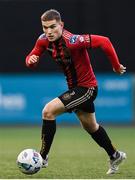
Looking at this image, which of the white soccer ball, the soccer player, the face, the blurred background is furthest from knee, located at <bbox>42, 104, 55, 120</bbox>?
the blurred background

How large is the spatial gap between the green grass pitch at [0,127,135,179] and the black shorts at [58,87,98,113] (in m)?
0.93

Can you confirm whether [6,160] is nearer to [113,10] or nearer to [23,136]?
[23,136]

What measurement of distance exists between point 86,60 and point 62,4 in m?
11.4

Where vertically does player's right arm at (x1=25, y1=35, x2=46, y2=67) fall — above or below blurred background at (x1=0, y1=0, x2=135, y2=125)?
above

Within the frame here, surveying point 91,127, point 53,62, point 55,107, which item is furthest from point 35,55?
point 53,62

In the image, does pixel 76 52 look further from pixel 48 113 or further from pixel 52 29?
pixel 48 113

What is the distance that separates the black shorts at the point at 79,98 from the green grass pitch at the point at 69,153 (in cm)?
93

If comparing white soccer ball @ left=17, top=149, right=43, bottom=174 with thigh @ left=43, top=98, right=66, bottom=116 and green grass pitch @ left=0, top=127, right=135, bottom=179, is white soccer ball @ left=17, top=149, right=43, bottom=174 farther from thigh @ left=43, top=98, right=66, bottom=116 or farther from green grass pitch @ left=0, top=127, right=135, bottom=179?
thigh @ left=43, top=98, right=66, bottom=116

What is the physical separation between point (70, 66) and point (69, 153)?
12.6 ft

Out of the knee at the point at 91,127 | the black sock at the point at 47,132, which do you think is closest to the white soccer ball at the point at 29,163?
the black sock at the point at 47,132

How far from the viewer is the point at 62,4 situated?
21.5m

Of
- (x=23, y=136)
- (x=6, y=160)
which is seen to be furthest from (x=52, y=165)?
(x=23, y=136)

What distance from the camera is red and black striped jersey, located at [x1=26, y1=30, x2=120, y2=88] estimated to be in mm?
10156

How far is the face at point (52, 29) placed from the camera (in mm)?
10062
